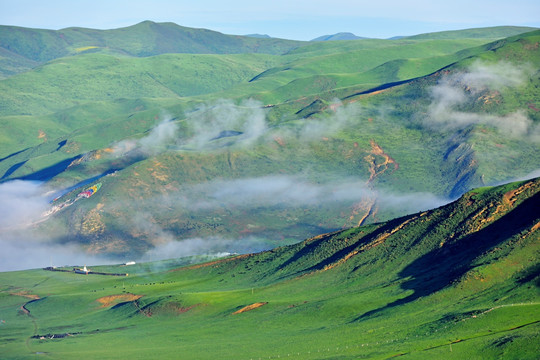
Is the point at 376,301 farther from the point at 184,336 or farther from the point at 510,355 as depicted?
the point at 510,355

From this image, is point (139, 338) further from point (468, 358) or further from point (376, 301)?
point (468, 358)

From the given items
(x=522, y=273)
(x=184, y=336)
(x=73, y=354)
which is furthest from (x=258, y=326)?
(x=522, y=273)

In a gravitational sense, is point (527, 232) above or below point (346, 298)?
above

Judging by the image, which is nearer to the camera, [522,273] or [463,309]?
[463,309]

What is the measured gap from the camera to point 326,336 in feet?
555

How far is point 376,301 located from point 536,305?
4245cm

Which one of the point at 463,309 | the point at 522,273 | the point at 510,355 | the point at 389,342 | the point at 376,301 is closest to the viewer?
the point at 510,355

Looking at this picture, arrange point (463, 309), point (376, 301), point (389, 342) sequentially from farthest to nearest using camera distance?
point (376, 301), point (463, 309), point (389, 342)

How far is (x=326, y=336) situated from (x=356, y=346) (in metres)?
15.7

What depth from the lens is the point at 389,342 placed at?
15275cm

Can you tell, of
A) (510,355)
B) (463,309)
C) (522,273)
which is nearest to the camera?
(510,355)

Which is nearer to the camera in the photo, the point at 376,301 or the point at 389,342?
the point at 389,342

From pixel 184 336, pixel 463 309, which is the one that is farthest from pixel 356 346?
pixel 184 336

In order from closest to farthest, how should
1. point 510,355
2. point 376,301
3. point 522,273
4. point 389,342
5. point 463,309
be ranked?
point 510,355 → point 389,342 → point 463,309 → point 522,273 → point 376,301
